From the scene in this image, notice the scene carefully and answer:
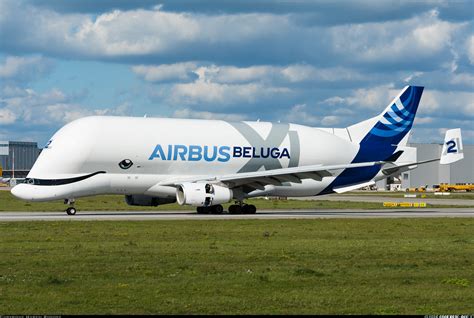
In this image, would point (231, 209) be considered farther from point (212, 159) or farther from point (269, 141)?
point (269, 141)

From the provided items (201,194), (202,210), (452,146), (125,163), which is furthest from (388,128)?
(125,163)

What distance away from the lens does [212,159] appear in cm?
5325

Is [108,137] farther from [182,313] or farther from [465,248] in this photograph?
[182,313]

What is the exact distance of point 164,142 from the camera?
51.6 meters

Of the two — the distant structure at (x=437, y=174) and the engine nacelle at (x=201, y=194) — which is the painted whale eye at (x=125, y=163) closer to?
the engine nacelle at (x=201, y=194)

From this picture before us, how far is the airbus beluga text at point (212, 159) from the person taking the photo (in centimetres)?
4953

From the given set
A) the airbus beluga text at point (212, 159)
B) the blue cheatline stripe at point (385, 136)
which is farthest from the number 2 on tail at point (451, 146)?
the airbus beluga text at point (212, 159)

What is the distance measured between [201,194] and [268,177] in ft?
14.9

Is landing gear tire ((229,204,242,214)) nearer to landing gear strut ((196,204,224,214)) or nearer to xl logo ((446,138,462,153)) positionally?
landing gear strut ((196,204,224,214))

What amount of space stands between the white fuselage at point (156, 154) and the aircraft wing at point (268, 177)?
Result: 0.84 meters

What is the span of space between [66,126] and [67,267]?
29.4 m

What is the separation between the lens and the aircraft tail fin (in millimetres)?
60406

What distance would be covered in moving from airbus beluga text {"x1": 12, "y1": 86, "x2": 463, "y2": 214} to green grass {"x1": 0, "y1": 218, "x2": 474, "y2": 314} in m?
12.1

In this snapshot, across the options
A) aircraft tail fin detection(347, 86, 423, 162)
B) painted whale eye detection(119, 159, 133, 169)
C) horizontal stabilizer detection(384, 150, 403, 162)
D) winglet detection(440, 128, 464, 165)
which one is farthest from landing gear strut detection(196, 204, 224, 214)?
winglet detection(440, 128, 464, 165)
